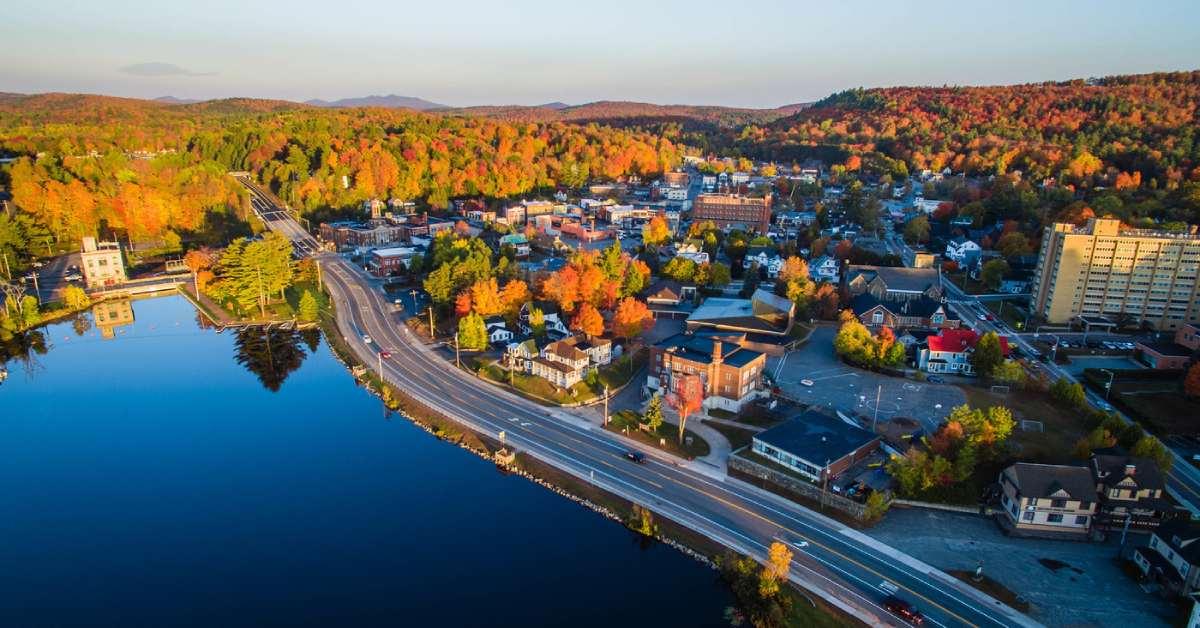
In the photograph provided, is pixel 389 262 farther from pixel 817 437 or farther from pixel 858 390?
pixel 817 437

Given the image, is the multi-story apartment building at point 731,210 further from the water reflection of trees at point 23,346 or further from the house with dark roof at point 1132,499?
the water reflection of trees at point 23,346

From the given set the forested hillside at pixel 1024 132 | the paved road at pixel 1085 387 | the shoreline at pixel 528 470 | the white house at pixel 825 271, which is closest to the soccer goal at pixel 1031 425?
the paved road at pixel 1085 387

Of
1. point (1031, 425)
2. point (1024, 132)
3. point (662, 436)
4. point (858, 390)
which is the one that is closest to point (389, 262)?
point (662, 436)

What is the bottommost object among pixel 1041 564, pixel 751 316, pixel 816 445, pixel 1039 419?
pixel 1041 564

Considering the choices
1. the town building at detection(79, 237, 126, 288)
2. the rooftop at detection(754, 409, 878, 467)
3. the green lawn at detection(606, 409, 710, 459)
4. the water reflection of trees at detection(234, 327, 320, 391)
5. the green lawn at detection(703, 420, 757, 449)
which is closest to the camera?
the rooftop at detection(754, 409, 878, 467)

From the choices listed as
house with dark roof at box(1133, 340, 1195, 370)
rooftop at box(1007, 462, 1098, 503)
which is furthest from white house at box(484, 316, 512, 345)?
house with dark roof at box(1133, 340, 1195, 370)

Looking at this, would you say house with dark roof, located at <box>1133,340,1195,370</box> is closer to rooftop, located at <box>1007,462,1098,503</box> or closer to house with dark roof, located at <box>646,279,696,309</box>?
rooftop, located at <box>1007,462,1098,503</box>

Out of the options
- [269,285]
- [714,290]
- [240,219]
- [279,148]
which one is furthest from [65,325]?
[279,148]
